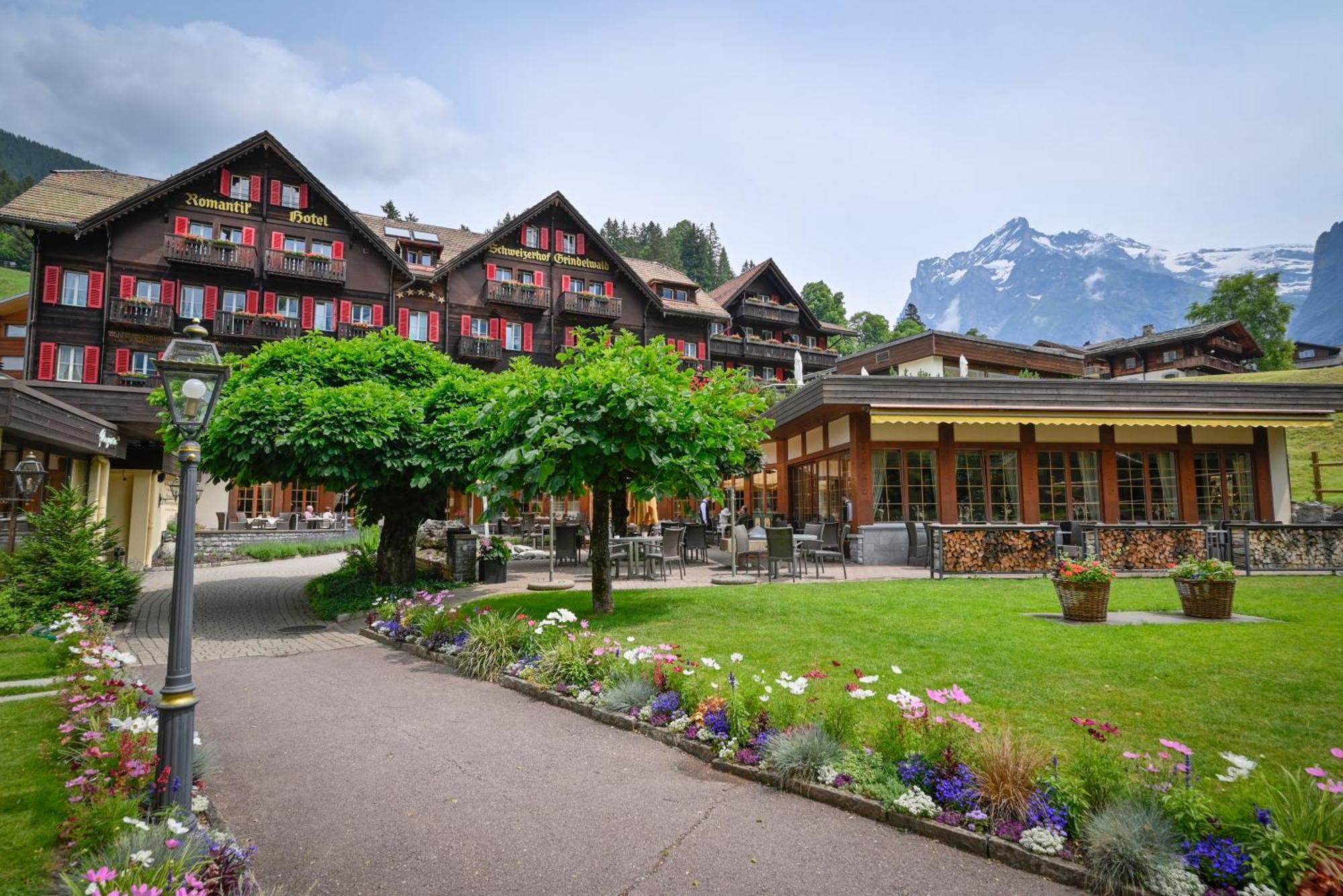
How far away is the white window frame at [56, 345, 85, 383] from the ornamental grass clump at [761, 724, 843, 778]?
100 ft

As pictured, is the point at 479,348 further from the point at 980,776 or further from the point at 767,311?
the point at 980,776

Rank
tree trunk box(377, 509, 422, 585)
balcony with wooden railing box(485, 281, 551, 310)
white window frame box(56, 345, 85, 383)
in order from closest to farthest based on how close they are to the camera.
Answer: tree trunk box(377, 509, 422, 585) < white window frame box(56, 345, 85, 383) < balcony with wooden railing box(485, 281, 551, 310)

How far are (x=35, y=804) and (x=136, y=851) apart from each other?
1.39 m

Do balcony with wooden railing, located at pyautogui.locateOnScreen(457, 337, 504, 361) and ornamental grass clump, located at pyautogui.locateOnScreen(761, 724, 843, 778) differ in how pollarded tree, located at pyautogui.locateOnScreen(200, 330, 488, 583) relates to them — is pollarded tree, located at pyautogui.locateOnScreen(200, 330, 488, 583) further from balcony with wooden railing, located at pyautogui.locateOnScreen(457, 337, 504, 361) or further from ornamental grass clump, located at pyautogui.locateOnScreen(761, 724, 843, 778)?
balcony with wooden railing, located at pyautogui.locateOnScreen(457, 337, 504, 361)

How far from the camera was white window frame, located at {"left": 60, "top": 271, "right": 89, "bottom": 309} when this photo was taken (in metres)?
25.4

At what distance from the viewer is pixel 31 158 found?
424 ft

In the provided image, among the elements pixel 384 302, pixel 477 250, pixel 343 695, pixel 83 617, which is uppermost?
pixel 477 250

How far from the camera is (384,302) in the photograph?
101 ft

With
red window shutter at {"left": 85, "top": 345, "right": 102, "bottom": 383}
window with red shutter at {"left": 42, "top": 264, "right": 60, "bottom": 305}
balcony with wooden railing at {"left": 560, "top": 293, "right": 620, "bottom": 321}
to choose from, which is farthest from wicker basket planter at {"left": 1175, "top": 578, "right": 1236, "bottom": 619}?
window with red shutter at {"left": 42, "top": 264, "right": 60, "bottom": 305}

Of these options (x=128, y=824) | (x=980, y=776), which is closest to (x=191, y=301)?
(x=128, y=824)

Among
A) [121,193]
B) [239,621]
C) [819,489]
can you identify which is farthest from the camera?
[121,193]

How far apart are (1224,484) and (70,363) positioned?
121ft

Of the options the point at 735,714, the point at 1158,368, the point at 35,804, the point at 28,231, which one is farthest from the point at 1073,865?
the point at 1158,368

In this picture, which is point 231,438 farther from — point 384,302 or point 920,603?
point 384,302
